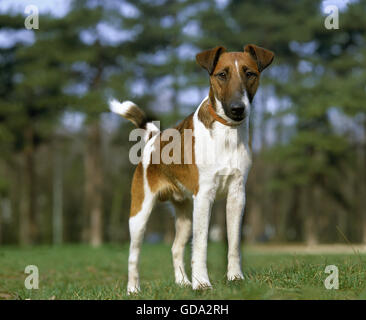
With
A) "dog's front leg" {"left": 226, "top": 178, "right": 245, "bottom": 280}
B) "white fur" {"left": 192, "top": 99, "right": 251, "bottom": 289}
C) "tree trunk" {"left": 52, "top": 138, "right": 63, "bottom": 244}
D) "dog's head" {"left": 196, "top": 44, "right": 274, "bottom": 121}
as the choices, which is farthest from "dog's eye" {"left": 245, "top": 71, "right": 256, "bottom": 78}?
"tree trunk" {"left": 52, "top": 138, "right": 63, "bottom": 244}

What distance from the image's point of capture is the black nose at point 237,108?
4.61 m

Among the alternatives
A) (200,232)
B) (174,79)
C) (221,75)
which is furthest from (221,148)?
(174,79)

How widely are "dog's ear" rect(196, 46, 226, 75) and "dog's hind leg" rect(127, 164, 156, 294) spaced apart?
1.74 metres

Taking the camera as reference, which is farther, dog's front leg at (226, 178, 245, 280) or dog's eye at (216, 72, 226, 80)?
dog's front leg at (226, 178, 245, 280)

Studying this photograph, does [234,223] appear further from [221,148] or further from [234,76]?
[234,76]

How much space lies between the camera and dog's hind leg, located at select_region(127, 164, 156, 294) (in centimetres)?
596

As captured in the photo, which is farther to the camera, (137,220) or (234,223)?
(137,220)

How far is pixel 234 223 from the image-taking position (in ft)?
16.8

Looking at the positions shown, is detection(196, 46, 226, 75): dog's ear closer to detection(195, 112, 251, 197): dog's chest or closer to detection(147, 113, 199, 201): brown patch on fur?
detection(195, 112, 251, 197): dog's chest

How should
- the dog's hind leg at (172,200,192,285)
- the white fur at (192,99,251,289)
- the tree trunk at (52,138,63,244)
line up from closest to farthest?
the white fur at (192,99,251,289), the dog's hind leg at (172,200,192,285), the tree trunk at (52,138,63,244)

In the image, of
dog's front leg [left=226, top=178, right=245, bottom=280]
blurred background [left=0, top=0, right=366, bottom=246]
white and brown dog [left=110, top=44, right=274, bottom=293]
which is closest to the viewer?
white and brown dog [left=110, top=44, right=274, bottom=293]

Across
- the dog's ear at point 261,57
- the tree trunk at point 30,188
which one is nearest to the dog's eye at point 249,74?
the dog's ear at point 261,57

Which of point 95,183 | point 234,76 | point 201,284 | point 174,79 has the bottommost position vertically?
point 201,284

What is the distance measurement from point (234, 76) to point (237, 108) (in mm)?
347
